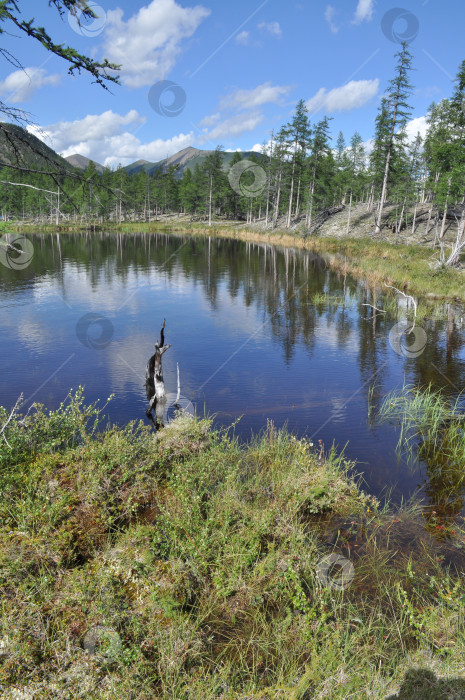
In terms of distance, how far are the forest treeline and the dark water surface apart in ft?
21.4

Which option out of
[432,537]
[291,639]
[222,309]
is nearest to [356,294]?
[222,309]

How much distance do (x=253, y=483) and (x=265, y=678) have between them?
139 inches

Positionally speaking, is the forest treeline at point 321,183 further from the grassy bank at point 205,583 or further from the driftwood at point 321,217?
the grassy bank at point 205,583

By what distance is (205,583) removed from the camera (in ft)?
17.2

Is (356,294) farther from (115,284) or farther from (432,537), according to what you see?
(432,537)

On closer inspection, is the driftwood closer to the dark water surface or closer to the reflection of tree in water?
the dark water surface

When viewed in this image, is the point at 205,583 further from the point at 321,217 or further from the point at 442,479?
the point at 321,217

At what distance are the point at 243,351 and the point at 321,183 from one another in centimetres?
→ 6609

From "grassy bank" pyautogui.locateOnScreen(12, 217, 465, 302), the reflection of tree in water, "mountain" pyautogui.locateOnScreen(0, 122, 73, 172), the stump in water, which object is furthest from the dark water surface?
"mountain" pyautogui.locateOnScreen(0, 122, 73, 172)

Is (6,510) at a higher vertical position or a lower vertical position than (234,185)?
lower

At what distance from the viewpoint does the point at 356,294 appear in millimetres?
28406

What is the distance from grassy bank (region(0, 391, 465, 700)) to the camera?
402 centimetres

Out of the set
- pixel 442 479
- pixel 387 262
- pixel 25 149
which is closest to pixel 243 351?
pixel 442 479

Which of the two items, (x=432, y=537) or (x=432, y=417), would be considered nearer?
(x=432, y=537)
